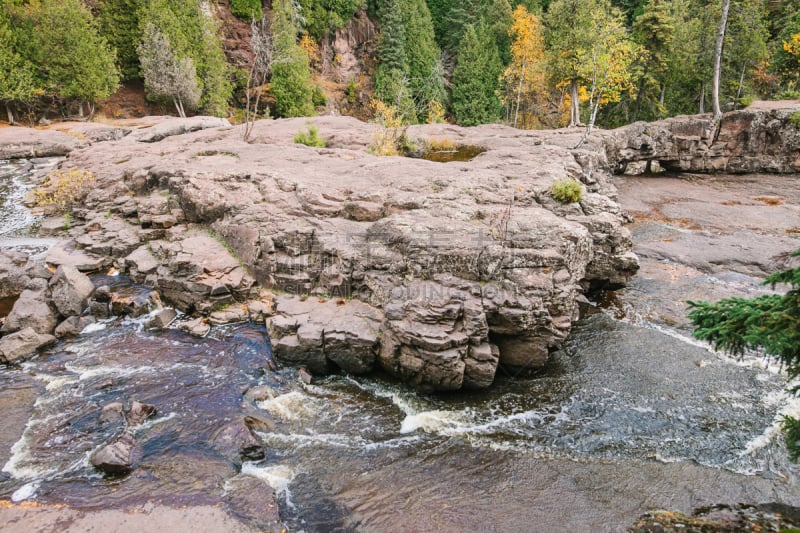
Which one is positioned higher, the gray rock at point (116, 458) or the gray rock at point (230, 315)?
the gray rock at point (230, 315)

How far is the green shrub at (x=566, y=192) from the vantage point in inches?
614

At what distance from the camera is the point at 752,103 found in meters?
32.4

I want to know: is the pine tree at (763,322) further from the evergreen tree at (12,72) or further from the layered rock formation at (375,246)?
the evergreen tree at (12,72)

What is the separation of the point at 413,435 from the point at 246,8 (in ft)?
186

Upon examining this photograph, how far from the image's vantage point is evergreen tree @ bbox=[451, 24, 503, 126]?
52.6m

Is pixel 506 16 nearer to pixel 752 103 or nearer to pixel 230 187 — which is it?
pixel 752 103

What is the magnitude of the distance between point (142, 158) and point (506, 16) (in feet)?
164

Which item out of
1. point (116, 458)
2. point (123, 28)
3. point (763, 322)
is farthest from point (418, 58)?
point (763, 322)

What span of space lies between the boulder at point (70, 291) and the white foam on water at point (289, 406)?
768cm

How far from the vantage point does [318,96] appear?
52.0m

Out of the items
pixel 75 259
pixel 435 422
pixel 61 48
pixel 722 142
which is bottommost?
pixel 435 422

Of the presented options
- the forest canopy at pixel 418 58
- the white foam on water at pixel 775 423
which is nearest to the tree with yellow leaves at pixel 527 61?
the forest canopy at pixel 418 58

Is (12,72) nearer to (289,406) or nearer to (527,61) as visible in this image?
(289,406)

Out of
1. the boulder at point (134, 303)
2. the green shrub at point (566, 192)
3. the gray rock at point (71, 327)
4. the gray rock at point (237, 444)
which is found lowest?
the gray rock at point (237, 444)
